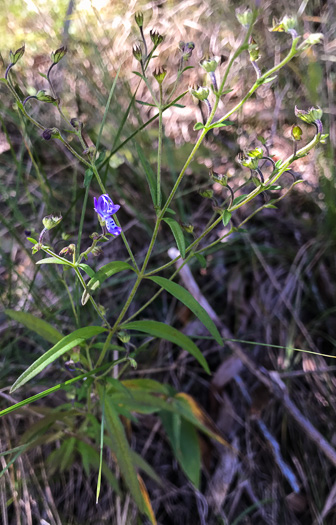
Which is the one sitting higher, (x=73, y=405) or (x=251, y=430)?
(x=73, y=405)

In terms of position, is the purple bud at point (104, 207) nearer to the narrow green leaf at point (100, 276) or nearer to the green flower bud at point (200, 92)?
the narrow green leaf at point (100, 276)

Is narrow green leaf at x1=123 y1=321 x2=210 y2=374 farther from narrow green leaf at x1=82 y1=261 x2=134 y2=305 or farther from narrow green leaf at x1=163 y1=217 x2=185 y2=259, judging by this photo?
narrow green leaf at x1=163 y1=217 x2=185 y2=259

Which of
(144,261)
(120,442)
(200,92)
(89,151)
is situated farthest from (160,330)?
(200,92)

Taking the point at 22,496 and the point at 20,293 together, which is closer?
the point at 22,496

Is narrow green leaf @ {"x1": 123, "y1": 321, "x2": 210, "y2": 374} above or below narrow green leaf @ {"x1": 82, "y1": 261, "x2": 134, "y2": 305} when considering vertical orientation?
below

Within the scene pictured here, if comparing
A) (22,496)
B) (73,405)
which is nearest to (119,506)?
(22,496)

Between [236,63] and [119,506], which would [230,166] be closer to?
[236,63]

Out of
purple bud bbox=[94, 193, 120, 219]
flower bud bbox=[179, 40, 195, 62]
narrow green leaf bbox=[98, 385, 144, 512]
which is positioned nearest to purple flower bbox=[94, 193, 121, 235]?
purple bud bbox=[94, 193, 120, 219]
